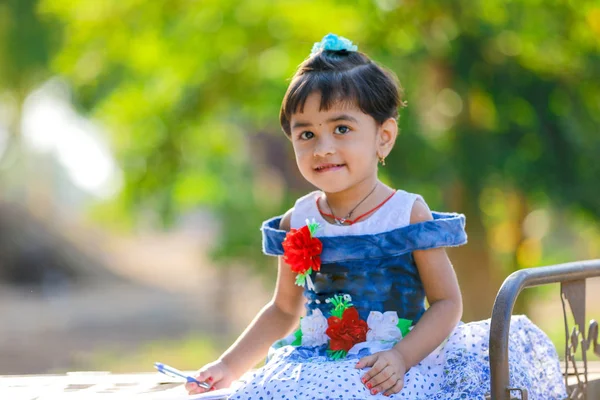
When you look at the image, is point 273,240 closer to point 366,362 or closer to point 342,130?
point 342,130

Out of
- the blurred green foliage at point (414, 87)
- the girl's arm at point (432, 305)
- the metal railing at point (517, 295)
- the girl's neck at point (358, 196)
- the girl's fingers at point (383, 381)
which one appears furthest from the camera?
the blurred green foliage at point (414, 87)

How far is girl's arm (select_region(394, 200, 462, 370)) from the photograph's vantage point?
7.06 ft

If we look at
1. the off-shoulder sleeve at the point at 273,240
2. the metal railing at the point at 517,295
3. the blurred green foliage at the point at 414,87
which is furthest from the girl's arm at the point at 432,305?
the blurred green foliage at the point at 414,87

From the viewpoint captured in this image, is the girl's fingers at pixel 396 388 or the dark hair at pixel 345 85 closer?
the girl's fingers at pixel 396 388

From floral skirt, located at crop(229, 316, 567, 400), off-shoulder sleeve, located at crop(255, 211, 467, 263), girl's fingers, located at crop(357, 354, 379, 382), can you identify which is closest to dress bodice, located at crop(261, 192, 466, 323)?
off-shoulder sleeve, located at crop(255, 211, 467, 263)

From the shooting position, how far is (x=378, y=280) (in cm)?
229

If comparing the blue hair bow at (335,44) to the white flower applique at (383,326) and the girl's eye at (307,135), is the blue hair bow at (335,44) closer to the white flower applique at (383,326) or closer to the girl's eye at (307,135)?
the girl's eye at (307,135)

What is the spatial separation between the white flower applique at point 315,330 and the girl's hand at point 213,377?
232 millimetres

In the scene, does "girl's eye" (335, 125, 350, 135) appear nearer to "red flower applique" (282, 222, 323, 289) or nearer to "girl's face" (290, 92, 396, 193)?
"girl's face" (290, 92, 396, 193)

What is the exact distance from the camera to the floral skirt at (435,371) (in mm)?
2010

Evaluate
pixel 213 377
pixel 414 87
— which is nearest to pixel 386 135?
pixel 213 377

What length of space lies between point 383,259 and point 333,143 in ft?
1.00

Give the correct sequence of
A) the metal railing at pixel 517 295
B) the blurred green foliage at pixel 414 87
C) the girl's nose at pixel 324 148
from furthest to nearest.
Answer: the blurred green foliage at pixel 414 87, the girl's nose at pixel 324 148, the metal railing at pixel 517 295

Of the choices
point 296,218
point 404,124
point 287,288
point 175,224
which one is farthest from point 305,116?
point 175,224
